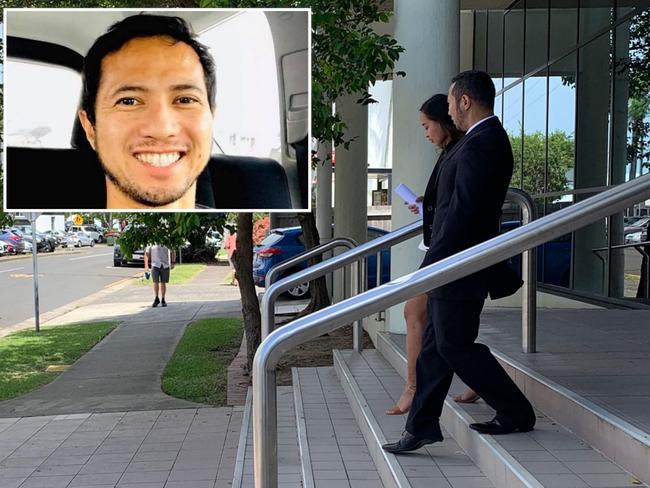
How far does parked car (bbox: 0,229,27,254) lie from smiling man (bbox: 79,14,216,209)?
136 feet

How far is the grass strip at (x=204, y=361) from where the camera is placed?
933cm

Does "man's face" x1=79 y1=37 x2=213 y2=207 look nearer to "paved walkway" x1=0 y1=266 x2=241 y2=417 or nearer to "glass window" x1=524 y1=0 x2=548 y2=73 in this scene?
"paved walkway" x1=0 y1=266 x2=241 y2=417

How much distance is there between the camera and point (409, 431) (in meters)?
4.00

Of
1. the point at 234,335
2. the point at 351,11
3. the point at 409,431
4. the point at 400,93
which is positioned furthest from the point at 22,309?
the point at 409,431

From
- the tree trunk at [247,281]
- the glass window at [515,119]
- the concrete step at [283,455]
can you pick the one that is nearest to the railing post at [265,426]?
the concrete step at [283,455]

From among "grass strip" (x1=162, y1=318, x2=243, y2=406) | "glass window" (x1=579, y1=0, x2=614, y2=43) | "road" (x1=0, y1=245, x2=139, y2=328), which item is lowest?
"road" (x1=0, y1=245, x2=139, y2=328)

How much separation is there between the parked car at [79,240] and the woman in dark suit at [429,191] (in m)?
57.0

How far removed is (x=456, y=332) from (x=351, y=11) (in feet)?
21.1

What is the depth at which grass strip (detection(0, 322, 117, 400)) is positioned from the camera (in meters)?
10.6

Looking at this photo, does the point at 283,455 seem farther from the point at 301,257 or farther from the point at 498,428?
the point at 301,257

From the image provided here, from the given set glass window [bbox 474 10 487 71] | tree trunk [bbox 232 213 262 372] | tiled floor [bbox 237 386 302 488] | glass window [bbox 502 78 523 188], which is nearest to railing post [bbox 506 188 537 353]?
tiled floor [bbox 237 386 302 488]

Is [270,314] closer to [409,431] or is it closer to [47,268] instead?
[409,431]

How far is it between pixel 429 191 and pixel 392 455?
1.37 meters

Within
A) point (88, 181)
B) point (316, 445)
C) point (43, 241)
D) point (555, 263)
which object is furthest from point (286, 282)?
point (43, 241)
